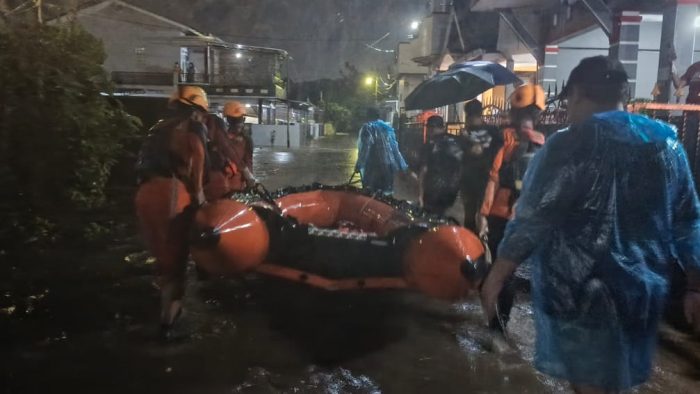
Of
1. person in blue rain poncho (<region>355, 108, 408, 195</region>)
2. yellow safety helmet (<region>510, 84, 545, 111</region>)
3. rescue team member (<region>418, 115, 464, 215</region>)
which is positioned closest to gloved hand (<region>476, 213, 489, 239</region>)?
yellow safety helmet (<region>510, 84, 545, 111</region>)

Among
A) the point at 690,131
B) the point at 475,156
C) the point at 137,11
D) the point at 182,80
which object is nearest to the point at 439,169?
the point at 475,156

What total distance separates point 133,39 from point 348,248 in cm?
2990

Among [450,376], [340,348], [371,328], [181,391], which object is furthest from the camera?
[371,328]

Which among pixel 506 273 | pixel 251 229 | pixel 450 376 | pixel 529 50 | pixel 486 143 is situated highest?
pixel 529 50

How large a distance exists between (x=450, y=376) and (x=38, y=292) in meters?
3.94

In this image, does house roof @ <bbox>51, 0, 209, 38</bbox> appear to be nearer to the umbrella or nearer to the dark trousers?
the umbrella

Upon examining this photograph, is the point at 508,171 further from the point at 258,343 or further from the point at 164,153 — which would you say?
the point at 164,153

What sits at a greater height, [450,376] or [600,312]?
[600,312]

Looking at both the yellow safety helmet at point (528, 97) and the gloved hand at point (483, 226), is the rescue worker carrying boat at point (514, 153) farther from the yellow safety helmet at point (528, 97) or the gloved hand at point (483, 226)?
the gloved hand at point (483, 226)

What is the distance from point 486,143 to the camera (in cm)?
508

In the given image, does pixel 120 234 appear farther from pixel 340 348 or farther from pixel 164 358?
pixel 340 348

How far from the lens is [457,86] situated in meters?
6.68

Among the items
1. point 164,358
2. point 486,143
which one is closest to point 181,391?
point 164,358

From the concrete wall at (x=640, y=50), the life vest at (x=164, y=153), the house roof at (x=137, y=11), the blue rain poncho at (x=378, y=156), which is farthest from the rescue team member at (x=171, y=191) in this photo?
the house roof at (x=137, y=11)
